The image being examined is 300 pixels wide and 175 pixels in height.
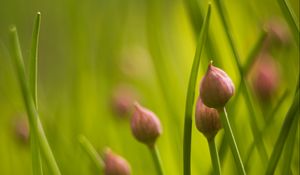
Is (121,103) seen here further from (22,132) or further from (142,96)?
(142,96)

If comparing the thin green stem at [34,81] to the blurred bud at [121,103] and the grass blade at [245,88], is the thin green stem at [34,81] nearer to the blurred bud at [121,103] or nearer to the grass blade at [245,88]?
the grass blade at [245,88]

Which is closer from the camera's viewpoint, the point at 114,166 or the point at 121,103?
the point at 114,166

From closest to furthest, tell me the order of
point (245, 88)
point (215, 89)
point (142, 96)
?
point (215, 89), point (245, 88), point (142, 96)

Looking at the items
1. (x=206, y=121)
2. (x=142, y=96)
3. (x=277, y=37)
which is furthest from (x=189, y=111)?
(x=142, y=96)

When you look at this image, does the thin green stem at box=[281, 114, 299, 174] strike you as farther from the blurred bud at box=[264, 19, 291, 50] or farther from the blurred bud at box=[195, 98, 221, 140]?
the blurred bud at box=[264, 19, 291, 50]

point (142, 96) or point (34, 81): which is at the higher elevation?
point (34, 81)

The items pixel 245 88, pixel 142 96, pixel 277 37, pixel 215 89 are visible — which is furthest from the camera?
pixel 142 96

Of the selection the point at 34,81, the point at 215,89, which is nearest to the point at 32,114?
the point at 34,81

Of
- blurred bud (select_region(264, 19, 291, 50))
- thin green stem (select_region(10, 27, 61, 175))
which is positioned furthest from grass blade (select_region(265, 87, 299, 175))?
blurred bud (select_region(264, 19, 291, 50))
